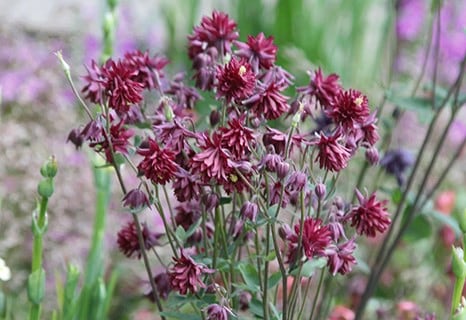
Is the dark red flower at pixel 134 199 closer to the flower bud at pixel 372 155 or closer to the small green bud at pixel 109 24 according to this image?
the flower bud at pixel 372 155

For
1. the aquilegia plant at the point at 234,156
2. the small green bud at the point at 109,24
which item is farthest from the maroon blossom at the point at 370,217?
the small green bud at the point at 109,24

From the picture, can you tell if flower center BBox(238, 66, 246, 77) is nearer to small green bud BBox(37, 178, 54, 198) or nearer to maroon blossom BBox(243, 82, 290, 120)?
maroon blossom BBox(243, 82, 290, 120)

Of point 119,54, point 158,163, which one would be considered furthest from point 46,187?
point 119,54

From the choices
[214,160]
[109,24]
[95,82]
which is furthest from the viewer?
[109,24]

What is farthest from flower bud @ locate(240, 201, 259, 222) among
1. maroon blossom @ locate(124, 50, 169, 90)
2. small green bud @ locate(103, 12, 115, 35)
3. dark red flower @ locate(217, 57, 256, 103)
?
small green bud @ locate(103, 12, 115, 35)

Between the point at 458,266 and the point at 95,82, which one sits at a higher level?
the point at 95,82

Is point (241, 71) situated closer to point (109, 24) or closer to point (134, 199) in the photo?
point (134, 199)
